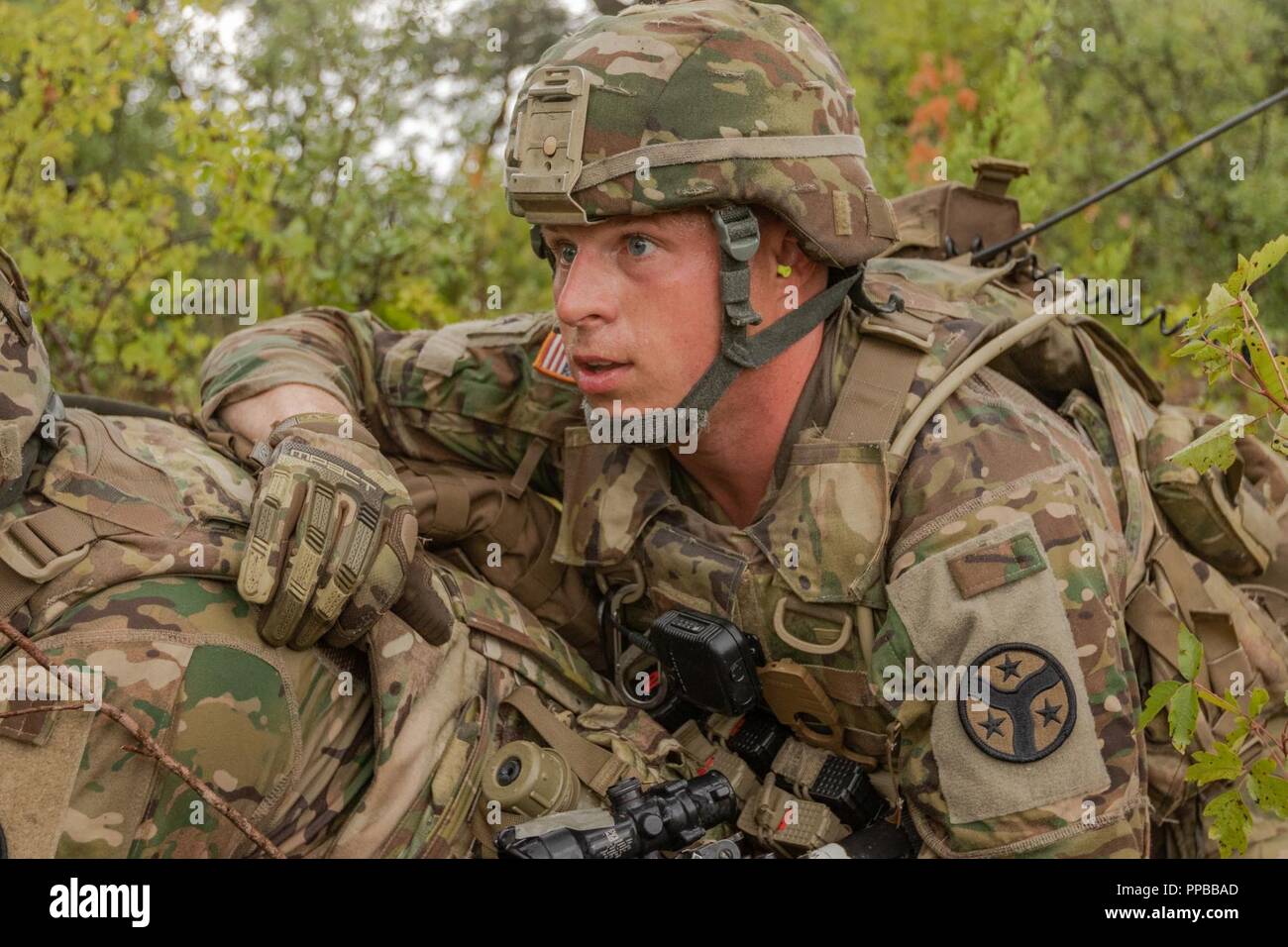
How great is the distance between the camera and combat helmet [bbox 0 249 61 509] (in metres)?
2.95

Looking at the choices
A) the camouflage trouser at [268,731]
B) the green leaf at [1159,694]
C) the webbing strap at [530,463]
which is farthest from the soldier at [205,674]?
Answer: the green leaf at [1159,694]

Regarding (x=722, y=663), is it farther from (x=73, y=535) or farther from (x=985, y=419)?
(x=73, y=535)

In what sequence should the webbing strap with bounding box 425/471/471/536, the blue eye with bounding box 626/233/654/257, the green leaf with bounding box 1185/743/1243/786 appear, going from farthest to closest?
1. the webbing strap with bounding box 425/471/471/536
2. the blue eye with bounding box 626/233/654/257
3. the green leaf with bounding box 1185/743/1243/786

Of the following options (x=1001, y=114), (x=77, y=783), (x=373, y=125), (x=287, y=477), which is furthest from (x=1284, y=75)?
(x=77, y=783)

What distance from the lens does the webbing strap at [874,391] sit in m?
3.54

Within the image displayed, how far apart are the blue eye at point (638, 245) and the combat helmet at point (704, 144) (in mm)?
87

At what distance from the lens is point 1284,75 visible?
8531 millimetres

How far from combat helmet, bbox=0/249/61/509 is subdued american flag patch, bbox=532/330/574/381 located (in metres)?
1.48

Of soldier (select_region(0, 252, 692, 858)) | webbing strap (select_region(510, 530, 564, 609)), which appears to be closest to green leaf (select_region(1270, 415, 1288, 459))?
soldier (select_region(0, 252, 692, 858))

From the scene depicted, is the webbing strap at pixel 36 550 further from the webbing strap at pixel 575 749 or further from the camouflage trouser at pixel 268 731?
the webbing strap at pixel 575 749

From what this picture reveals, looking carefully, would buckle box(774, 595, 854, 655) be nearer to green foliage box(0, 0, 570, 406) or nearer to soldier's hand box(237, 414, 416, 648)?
soldier's hand box(237, 414, 416, 648)

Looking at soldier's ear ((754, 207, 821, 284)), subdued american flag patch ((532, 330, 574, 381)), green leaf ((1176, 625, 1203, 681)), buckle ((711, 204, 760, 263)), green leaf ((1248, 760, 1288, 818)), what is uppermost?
buckle ((711, 204, 760, 263))

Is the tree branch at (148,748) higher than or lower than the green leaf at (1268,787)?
lower
